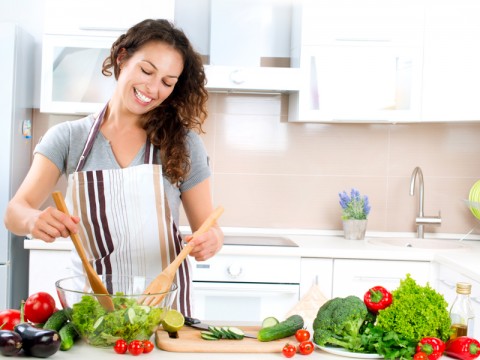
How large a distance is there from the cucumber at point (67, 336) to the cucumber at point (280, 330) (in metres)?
0.40

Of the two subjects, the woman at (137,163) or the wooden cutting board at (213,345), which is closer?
the wooden cutting board at (213,345)

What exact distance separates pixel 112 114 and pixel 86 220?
32 cm

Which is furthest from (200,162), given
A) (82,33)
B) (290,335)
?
(82,33)

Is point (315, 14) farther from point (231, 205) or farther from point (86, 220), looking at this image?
point (86, 220)

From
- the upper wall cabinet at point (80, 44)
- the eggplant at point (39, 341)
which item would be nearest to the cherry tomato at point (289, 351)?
the eggplant at point (39, 341)

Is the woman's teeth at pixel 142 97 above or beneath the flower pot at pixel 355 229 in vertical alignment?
above

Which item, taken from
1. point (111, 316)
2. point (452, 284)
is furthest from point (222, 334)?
point (452, 284)

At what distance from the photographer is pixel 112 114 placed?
7.14 ft

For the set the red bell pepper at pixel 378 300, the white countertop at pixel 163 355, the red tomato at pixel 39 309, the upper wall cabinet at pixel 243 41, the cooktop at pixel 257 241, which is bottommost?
the white countertop at pixel 163 355

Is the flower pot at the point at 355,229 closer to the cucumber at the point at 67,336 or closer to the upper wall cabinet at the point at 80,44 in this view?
the upper wall cabinet at the point at 80,44

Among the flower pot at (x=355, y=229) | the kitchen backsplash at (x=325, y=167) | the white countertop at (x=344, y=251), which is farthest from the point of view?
the kitchen backsplash at (x=325, y=167)

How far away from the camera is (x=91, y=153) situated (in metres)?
2.13

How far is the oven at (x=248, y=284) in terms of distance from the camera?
3.23 meters

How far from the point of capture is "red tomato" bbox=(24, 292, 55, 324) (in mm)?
1610
